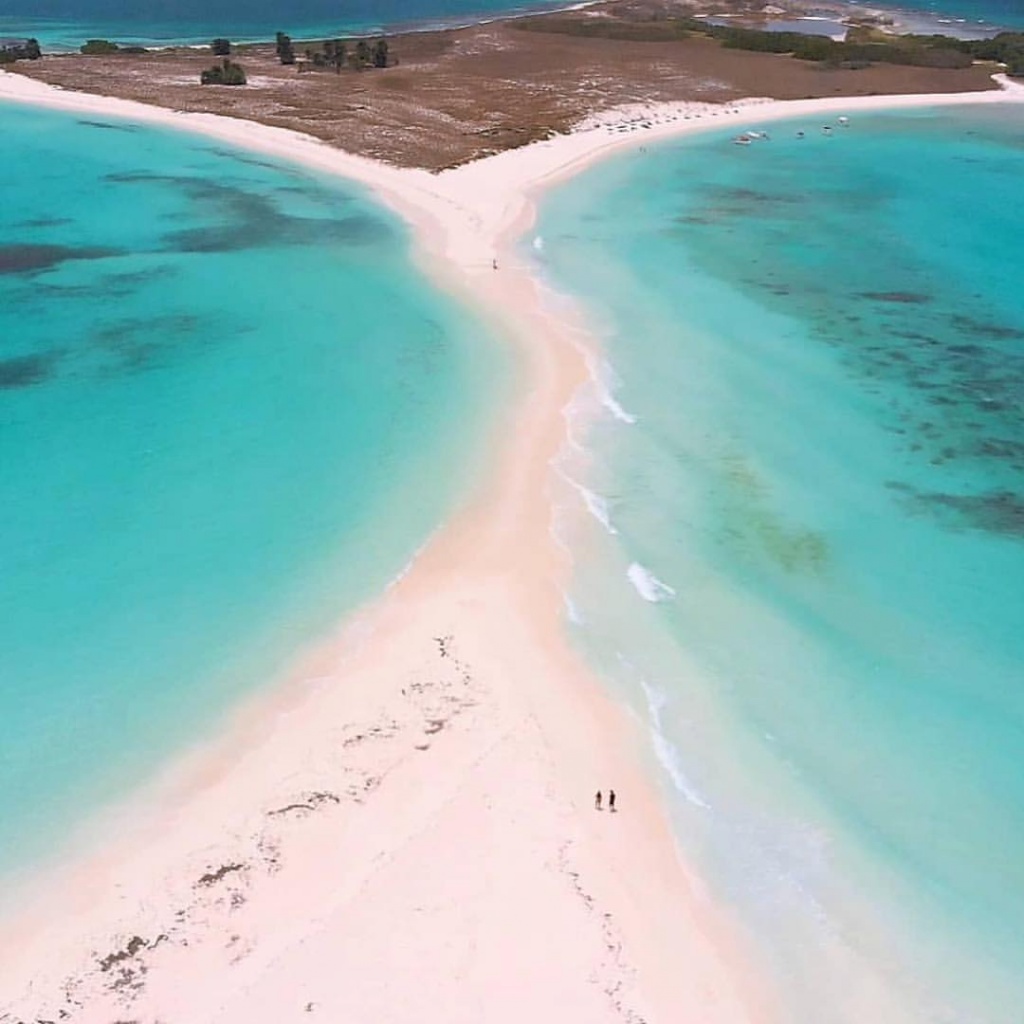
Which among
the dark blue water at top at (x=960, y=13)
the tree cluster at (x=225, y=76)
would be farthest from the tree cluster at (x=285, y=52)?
the dark blue water at top at (x=960, y=13)

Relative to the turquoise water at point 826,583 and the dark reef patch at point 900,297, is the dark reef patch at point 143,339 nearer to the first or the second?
the turquoise water at point 826,583

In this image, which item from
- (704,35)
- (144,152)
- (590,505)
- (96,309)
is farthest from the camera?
(704,35)

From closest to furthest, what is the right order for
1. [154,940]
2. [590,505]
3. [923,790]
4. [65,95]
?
[154,940] → [923,790] → [590,505] → [65,95]

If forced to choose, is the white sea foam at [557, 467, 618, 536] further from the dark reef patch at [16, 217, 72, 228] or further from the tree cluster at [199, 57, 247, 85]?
the tree cluster at [199, 57, 247, 85]

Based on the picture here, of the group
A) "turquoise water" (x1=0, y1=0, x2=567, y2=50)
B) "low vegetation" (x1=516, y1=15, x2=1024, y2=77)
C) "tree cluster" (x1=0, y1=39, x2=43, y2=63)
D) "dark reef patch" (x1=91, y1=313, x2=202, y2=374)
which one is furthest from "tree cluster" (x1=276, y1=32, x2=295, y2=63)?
"dark reef patch" (x1=91, y1=313, x2=202, y2=374)

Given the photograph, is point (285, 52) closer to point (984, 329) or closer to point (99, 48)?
point (99, 48)

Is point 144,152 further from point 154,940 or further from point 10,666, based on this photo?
point 154,940

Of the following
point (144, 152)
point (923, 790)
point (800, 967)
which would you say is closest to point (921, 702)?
point (923, 790)
